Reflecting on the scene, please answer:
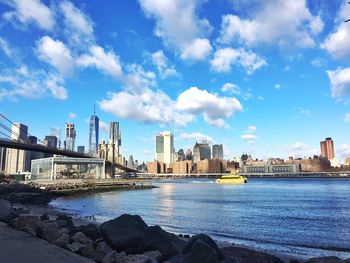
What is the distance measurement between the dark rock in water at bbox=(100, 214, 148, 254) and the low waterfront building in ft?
335

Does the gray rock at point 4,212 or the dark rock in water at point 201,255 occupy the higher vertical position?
the gray rock at point 4,212

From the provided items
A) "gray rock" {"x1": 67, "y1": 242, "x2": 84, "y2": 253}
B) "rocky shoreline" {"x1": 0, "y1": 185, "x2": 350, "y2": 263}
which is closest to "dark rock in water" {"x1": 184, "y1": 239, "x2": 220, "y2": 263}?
"rocky shoreline" {"x1": 0, "y1": 185, "x2": 350, "y2": 263}

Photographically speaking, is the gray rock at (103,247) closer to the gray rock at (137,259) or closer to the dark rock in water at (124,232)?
the dark rock in water at (124,232)

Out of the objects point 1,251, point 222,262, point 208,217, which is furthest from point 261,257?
point 208,217

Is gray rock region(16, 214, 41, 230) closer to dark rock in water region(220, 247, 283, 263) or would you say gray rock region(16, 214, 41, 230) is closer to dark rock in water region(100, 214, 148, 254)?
dark rock in water region(100, 214, 148, 254)

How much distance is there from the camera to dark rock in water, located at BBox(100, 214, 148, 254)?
12453 mm

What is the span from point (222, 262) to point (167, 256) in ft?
7.38

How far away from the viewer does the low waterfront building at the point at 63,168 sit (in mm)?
111312

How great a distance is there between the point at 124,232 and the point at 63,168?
5517 inches

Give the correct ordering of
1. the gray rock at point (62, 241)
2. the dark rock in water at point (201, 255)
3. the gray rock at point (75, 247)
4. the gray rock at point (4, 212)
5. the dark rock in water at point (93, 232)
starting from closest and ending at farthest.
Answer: the dark rock in water at point (201, 255), the gray rock at point (75, 247), the gray rock at point (62, 241), the dark rock in water at point (93, 232), the gray rock at point (4, 212)

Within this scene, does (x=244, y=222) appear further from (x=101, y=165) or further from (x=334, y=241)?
(x=101, y=165)

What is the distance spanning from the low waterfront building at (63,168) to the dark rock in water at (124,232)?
102 meters

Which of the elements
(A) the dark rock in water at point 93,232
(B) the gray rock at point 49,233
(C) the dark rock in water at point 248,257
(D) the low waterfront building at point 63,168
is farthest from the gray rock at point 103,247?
(D) the low waterfront building at point 63,168

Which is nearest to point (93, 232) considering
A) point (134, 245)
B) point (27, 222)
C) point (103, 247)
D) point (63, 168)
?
point (27, 222)
